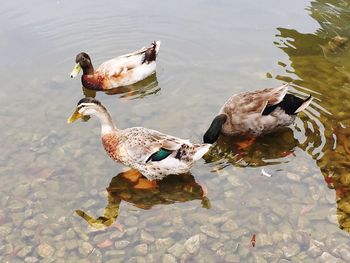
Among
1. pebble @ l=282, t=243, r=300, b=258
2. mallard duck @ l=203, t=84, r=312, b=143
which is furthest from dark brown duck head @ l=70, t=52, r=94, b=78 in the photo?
pebble @ l=282, t=243, r=300, b=258

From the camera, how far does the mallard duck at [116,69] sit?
30.9ft

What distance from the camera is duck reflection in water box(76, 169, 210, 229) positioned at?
21.5 feet

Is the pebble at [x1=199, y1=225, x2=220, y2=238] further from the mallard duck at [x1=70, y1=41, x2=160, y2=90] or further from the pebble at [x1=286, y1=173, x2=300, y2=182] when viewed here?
the mallard duck at [x1=70, y1=41, x2=160, y2=90]

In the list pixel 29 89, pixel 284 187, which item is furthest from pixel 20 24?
pixel 284 187

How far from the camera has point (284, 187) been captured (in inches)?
267

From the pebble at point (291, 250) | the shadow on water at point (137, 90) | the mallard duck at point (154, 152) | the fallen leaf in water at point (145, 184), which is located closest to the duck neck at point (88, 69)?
the shadow on water at point (137, 90)

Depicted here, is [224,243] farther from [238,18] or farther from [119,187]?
[238,18]

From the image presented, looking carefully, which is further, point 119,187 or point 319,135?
point 319,135

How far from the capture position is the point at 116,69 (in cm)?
940

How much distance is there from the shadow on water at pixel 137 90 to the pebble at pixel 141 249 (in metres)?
3.85

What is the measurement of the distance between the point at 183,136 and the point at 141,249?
244cm

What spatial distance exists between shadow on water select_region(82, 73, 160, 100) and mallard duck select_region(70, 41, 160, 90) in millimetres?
93

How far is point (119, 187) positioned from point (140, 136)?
2.81 feet

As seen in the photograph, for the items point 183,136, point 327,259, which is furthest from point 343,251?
point 183,136
